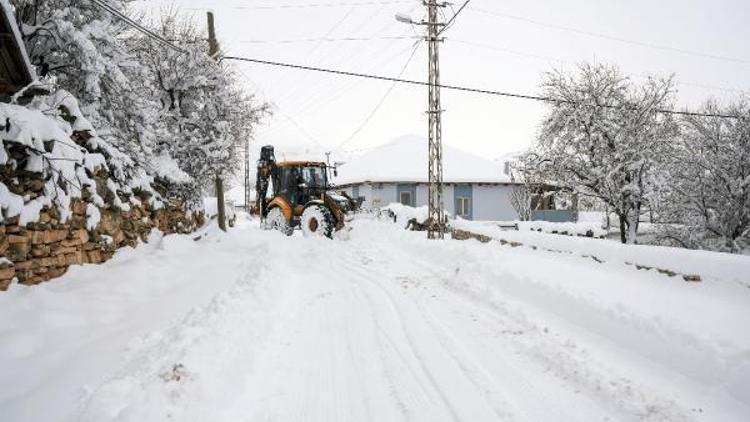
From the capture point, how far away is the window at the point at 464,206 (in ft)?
103

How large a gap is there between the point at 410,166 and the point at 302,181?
1823 centimetres

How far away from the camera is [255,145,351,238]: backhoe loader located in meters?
14.3

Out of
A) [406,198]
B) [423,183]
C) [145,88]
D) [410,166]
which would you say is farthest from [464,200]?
[145,88]

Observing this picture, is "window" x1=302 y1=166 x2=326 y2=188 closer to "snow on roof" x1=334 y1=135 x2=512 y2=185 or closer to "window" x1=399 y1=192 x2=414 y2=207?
"snow on roof" x1=334 y1=135 x2=512 y2=185

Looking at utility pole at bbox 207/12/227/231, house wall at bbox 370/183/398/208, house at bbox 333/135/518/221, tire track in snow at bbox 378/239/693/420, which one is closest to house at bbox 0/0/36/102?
utility pole at bbox 207/12/227/231

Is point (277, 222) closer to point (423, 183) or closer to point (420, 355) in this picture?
point (420, 355)

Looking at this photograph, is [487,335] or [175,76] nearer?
[487,335]

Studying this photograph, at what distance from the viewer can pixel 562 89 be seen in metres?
16.2

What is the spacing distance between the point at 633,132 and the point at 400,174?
17943 millimetres

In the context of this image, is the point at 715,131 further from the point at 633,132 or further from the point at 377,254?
the point at 377,254

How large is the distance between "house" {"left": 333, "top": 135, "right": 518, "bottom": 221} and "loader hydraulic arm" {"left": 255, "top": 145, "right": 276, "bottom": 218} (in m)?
12.1

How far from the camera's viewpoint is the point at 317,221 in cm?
1432

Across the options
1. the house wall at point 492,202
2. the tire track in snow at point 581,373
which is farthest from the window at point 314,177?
the house wall at point 492,202

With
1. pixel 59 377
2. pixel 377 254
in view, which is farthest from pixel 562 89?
pixel 59 377
